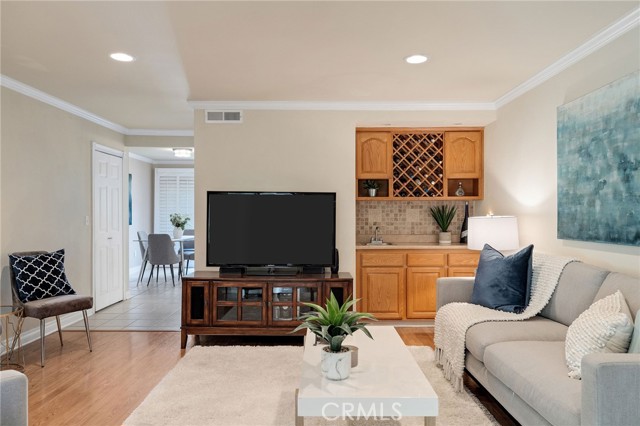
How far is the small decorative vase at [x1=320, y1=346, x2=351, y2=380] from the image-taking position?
2.18m

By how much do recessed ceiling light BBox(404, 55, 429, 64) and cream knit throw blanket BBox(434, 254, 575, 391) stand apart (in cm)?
173

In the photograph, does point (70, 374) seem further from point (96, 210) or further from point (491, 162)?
point (491, 162)

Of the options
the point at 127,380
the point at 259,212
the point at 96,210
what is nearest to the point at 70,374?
the point at 127,380

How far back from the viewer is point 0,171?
398 cm

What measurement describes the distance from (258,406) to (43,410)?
1.36 m

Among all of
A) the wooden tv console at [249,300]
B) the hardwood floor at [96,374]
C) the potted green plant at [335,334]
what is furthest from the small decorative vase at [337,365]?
the wooden tv console at [249,300]

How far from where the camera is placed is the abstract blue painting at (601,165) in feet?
8.93

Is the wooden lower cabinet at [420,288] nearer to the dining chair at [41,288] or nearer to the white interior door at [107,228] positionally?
the dining chair at [41,288]

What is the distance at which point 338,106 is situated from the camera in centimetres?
485

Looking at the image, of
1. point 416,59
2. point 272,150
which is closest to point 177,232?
point 272,150

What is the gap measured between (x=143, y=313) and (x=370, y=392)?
14.4ft

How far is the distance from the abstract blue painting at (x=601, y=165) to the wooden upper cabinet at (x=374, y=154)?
202 centimetres

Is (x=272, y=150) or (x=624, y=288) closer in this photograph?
(x=624, y=288)

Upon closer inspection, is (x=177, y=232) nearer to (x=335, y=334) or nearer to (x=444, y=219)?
(x=444, y=219)
